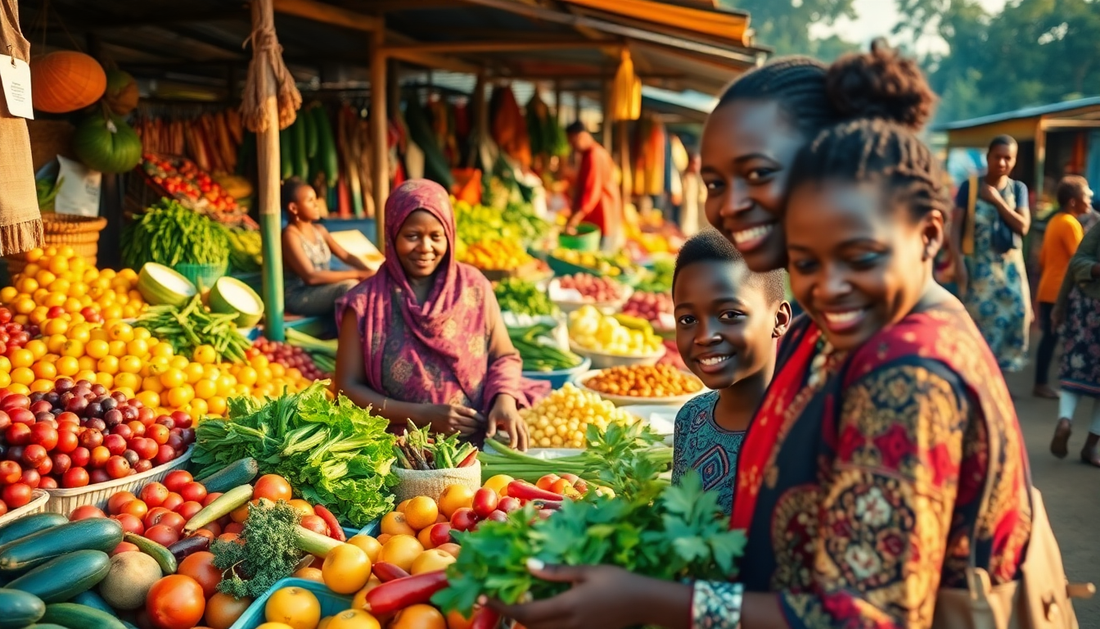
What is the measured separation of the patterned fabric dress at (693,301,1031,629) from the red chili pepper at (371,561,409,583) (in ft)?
4.06

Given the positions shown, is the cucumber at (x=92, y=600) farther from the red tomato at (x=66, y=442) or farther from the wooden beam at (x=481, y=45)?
the wooden beam at (x=481, y=45)

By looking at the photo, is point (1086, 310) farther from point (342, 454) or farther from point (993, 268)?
point (342, 454)

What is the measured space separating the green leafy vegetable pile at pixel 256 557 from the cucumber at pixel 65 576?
297 millimetres

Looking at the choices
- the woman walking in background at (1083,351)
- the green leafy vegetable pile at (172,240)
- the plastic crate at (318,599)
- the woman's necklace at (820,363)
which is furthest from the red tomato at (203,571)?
the woman walking in background at (1083,351)

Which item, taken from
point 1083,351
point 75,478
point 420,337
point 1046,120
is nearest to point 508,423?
point 420,337

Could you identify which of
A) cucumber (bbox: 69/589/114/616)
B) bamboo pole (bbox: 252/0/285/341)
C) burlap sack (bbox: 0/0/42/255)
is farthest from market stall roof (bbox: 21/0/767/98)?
cucumber (bbox: 69/589/114/616)

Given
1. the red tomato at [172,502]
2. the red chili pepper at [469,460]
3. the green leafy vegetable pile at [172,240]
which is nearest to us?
the red tomato at [172,502]

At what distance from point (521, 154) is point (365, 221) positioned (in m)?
4.33

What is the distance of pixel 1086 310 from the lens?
678 centimetres

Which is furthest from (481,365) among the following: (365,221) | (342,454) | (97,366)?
(365,221)

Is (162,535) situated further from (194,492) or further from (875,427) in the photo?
(875,427)

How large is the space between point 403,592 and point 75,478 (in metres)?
1.58

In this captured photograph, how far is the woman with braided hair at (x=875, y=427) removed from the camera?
4.09 feet

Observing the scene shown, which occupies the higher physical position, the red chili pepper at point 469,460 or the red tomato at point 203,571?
the red chili pepper at point 469,460
